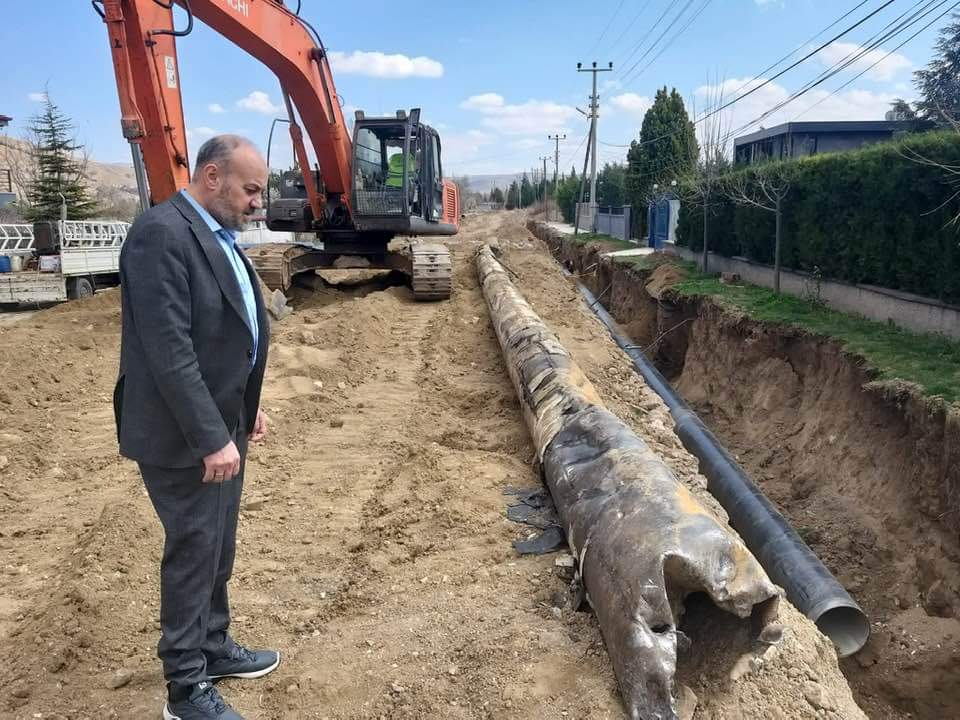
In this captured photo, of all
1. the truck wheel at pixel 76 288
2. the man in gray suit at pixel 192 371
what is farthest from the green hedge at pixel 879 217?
the truck wheel at pixel 76 288

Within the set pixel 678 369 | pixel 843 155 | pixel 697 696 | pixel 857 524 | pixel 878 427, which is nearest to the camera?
pixel 697 696

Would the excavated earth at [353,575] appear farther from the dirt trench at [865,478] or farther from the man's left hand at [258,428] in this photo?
the man's left hand at [258,428]

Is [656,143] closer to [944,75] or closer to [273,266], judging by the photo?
[944,75]

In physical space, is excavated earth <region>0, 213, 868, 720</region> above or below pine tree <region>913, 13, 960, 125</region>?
below

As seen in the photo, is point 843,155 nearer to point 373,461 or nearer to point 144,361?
point 373,461

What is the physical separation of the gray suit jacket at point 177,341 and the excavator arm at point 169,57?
4163 mm

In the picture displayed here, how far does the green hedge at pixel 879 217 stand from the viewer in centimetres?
771

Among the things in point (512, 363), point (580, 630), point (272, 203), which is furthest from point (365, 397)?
point (272, 203)

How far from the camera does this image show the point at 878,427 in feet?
22.1

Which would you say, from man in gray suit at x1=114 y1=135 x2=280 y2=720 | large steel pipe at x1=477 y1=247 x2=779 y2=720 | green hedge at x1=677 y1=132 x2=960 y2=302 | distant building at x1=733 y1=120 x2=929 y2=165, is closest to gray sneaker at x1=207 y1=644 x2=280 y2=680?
man in gray suit at x1=114 y1=135 x2=280 y2=720

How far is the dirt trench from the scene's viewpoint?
4.73m

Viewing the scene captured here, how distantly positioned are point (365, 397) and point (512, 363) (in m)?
1.36

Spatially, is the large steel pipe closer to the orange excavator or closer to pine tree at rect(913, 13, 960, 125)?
the orange excavator

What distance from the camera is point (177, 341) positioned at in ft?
7.04
